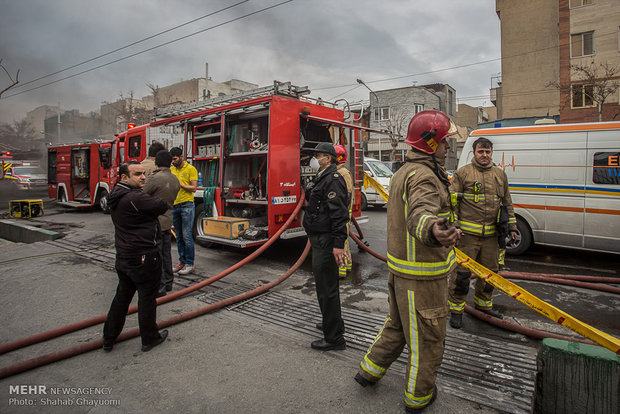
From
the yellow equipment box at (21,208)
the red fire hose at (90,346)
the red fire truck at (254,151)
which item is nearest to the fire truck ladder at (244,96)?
the red fire truck at (254,151)

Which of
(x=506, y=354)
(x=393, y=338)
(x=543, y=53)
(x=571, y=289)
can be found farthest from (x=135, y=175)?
(x=543, y=53)

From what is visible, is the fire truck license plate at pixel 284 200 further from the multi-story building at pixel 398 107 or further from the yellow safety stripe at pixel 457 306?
the multi-story building at pixel 398 107

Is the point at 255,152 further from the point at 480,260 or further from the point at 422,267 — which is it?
the point at 422,267

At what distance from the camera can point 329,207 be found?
323 cm

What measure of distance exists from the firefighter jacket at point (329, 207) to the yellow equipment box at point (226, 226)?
3.15 m

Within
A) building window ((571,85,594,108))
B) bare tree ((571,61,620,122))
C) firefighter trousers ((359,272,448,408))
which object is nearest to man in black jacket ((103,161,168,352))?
firefighter trousers ((359,272,448,408))

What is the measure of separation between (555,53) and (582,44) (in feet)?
15.9

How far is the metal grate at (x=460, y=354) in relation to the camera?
8.45 ft

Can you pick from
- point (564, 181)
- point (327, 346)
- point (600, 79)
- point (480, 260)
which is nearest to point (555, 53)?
point (600, 79)

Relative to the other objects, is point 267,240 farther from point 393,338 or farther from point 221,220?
point 393,338

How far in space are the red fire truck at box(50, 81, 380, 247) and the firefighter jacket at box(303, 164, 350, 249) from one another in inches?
108

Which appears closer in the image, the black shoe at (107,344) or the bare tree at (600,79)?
the black shoe at (107,344)

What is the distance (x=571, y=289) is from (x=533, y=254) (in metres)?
2.00

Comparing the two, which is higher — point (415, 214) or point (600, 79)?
point (600, 79)
